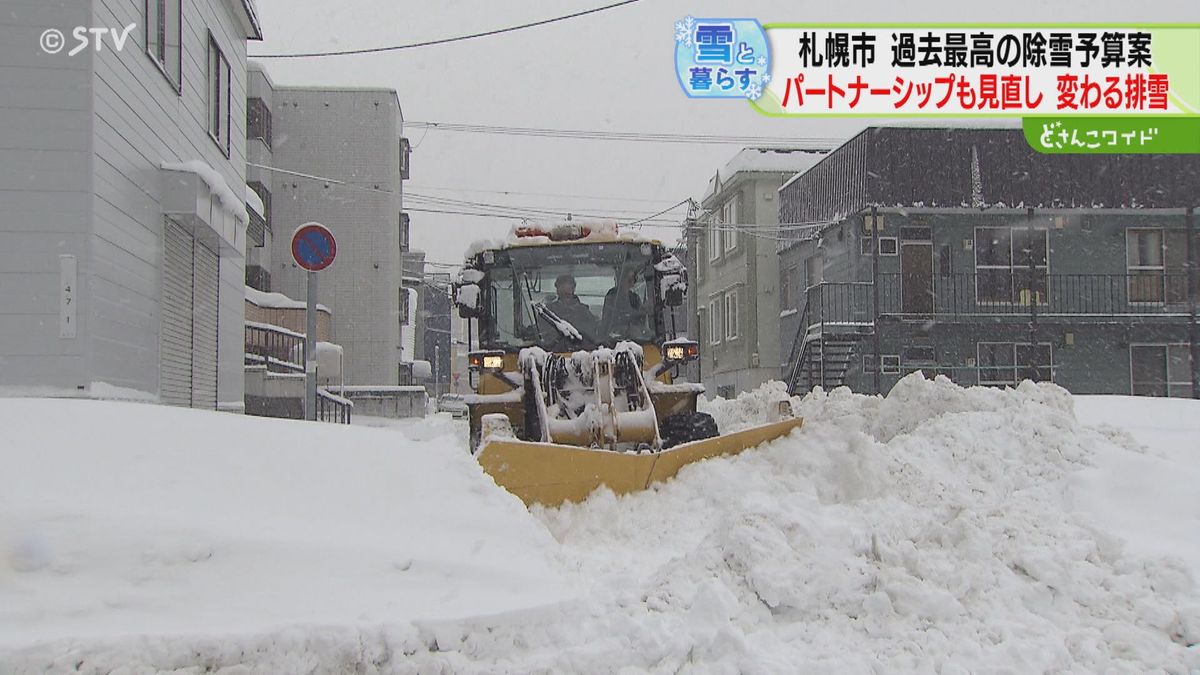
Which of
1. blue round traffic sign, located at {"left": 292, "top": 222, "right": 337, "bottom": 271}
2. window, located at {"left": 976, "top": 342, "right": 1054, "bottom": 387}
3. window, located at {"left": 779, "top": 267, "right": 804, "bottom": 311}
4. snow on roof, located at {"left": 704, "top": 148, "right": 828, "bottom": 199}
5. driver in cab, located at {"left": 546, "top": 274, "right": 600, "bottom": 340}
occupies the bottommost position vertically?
window, located at {"left": 976, "top": 342, "right": 1054, "bottom": 387}

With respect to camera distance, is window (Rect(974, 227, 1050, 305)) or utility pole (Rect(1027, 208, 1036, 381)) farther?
window (Rect(974, 227, 1050, 305))

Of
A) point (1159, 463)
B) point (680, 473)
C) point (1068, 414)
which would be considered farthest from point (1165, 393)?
point (680, 473)

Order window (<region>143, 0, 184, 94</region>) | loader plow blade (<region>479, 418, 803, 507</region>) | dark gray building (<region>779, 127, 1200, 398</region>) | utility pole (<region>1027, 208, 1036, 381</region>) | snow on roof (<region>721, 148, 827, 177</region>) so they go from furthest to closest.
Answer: snow on roof (<region>721, 148, 827, 177</region>), dark gray building (<region>779, 127, 1200, 398</region>), utility pole (<region>1027, 208, 1036, 381</region>), window (<region>143, 0, 184, 94</region>), loader plow blade (<region>479, 418, 803, 507</region>)

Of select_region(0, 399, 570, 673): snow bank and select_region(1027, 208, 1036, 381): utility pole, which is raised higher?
select_region(1027, 208, 1036, 381): utility pole

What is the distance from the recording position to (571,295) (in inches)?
382

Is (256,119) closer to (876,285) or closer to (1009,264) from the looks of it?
(876,285)

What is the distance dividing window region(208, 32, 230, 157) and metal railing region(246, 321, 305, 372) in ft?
16.8

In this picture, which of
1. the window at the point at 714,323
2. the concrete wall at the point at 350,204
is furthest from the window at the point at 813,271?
Result: the concrete wall at the point at 350,204

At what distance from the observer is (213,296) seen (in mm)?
13938

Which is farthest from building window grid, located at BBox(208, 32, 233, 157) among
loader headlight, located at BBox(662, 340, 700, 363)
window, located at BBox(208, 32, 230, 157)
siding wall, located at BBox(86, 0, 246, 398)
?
loader headlight, located at BBox(662, 340, 700, 363)

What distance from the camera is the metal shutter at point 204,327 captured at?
503 inches

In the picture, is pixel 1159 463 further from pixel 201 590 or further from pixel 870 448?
pixel 201 590

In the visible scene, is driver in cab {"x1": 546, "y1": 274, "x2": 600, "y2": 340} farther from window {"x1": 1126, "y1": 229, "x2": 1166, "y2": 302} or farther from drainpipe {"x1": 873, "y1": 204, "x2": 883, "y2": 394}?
window {"x1": 1126, "y1": 229, "x2": 1166, "y2": 302}

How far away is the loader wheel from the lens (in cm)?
855
